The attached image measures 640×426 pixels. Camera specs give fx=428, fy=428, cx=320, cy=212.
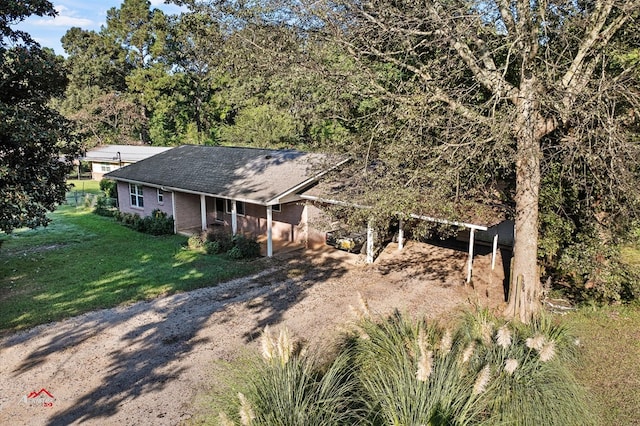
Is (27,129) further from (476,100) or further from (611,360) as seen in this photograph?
(611,360)

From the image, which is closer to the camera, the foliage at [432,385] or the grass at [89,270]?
the foliage at [432,385]

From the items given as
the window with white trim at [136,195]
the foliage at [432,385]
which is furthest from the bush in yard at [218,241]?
the foliage at [432,385]

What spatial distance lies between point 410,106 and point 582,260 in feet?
20.1

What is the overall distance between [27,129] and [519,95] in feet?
36.4

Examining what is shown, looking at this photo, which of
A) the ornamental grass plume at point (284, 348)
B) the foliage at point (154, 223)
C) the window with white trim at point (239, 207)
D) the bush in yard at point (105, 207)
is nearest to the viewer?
the ornamental grass plume at point (284, 348)

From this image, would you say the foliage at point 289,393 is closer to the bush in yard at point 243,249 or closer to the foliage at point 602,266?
the foliage at point 602,266

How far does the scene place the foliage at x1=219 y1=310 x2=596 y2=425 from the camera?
4.43m

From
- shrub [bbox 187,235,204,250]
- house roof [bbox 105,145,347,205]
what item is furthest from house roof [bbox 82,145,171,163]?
shrub [bbox 187,235,204,250]

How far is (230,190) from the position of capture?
56.9 feet

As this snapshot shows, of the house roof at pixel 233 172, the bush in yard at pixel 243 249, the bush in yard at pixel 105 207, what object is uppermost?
the house roof at pixel 233 172

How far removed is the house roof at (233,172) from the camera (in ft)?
53.1

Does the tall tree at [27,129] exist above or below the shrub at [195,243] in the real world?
above

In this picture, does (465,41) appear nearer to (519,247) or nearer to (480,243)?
(519,247)

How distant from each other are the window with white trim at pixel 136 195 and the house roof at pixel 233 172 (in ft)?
2.06
